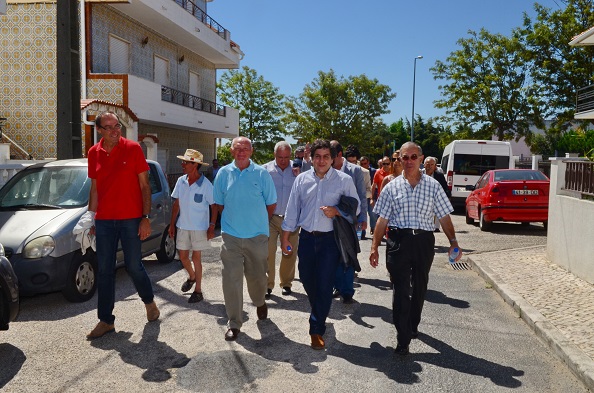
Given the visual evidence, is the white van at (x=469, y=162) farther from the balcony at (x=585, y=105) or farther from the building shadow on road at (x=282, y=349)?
the building shadow on road at (x=282, y=349)

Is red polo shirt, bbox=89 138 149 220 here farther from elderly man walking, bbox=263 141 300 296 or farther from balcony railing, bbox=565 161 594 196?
balcony railing, bbox=565 161 594 196

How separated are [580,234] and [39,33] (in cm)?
1665

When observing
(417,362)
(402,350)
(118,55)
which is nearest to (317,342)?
(402,350)

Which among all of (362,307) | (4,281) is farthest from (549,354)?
(4,281)

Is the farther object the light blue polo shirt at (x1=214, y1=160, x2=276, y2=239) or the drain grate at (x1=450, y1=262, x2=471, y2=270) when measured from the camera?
the drain grate at (x1=450, y1=262, x2=471, y2=270)

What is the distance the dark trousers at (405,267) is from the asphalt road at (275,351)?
0.28 metres

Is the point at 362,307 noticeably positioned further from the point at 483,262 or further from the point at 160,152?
the point at 160,152

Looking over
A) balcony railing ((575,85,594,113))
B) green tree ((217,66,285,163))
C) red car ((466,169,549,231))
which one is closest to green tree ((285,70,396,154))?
green tree ((217,66,285,163))

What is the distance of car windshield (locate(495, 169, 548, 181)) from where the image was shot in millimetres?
13984

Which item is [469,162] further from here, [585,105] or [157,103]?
[157,103]

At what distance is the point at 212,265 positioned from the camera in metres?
9.07

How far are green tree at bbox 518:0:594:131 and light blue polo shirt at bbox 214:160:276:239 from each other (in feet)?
95.3

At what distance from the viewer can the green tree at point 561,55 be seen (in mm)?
30547

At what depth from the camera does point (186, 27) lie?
22.2 meters
